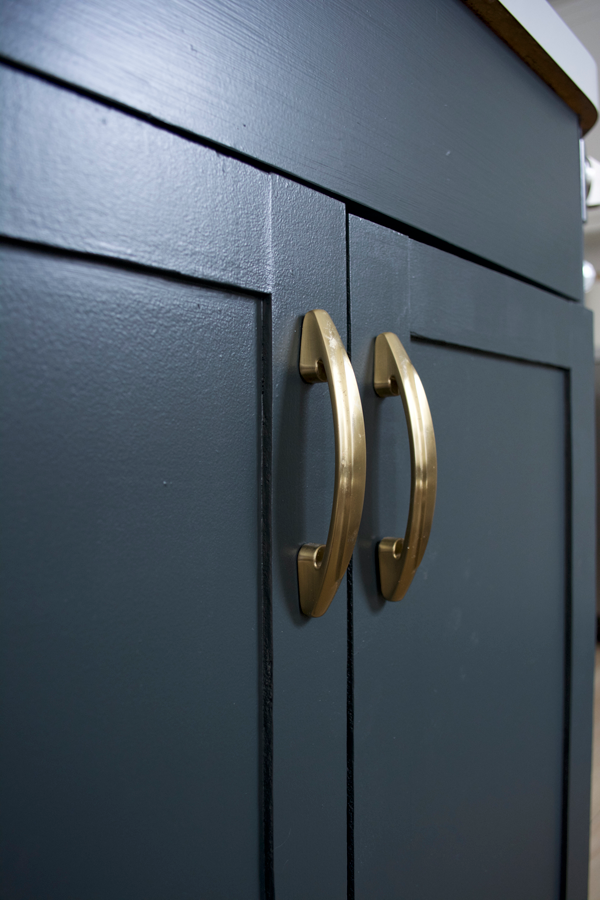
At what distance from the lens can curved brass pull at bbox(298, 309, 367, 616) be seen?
1.09ft

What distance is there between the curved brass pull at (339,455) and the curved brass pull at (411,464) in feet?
0.18

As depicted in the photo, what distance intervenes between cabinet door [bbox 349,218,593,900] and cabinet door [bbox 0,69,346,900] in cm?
5

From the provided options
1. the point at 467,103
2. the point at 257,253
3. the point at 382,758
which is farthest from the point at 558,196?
the point at 382,758

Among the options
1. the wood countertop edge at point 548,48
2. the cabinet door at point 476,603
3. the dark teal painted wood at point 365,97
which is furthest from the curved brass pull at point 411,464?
the wood countertop edge at point 548,48

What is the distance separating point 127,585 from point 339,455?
0.43 ft

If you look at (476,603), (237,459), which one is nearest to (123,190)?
(237,459)

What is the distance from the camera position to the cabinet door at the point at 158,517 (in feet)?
0.82

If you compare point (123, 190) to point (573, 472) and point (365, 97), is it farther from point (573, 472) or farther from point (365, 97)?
point (573, 472)

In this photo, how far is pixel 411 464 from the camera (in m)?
0.39

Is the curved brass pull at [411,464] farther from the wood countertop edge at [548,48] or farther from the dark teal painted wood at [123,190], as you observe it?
the wood countertop edge at [548,48]

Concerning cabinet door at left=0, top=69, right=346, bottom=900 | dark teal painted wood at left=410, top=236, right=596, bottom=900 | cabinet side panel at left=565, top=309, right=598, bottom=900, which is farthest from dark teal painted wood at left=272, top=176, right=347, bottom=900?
cabinet side panel at left=565, top=309, right=598, bottom=900

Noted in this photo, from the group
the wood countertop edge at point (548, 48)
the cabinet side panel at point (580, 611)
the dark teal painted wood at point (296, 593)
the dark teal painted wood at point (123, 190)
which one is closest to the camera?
the dark teal painted wood at point (123, 190)

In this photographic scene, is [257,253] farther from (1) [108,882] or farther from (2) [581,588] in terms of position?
(2) [581,588]

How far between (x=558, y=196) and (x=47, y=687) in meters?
0.68
